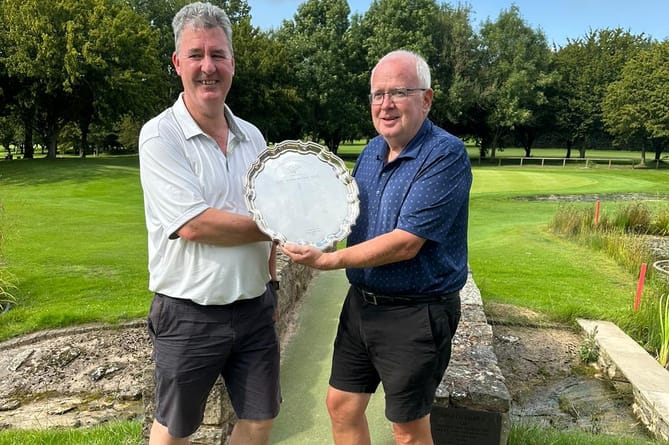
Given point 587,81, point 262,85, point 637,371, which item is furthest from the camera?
point 587,81

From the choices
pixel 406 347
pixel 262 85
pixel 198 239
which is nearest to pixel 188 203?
pixel 198 239

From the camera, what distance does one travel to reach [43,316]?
18.1 ft

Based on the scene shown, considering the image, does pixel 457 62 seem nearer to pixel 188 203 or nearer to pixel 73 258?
pixel 73 258

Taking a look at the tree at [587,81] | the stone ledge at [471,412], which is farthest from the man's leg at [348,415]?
the tree at [587,81]

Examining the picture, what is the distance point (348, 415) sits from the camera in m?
2.47

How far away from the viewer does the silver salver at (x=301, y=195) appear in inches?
82.9

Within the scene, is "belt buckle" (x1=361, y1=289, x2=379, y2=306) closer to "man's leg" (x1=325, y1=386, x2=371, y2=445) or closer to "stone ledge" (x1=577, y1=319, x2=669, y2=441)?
"man's leg" (x1=325, y1=386, x2=371, y2=445)

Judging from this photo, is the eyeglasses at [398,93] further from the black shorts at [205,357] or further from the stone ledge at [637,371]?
the stone ledge at [637,371]

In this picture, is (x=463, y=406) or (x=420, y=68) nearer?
(x=420, y=68)

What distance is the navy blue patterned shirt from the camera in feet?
6.80

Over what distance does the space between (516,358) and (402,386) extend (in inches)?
146

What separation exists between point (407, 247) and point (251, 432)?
42.8 inches

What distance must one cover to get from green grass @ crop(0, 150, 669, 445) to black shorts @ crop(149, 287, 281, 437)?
1397 millimetres

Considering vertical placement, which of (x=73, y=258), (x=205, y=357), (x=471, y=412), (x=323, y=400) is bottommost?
(x=73, y=258)
